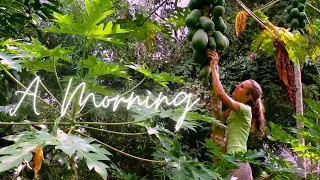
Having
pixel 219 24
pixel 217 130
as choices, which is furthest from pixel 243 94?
pixel 217 130

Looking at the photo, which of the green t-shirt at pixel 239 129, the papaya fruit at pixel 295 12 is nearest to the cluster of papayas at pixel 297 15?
the papaya fruit at pixel 295 12

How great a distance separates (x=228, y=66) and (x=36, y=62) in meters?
2.49

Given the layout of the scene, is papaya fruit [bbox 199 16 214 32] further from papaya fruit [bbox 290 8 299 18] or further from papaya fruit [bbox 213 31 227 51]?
papaya fruit [bbox 290 8 299 18]

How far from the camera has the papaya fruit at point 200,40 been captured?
128cm

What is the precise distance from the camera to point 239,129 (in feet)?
5.13

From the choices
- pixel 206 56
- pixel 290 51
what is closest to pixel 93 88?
pixel 206 56

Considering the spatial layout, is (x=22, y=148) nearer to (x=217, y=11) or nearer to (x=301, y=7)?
(x=217, y=11)

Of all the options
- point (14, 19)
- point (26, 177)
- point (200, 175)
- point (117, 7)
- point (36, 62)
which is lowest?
point (26, 177)

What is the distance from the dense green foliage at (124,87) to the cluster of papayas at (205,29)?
12cm

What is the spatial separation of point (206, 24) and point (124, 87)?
1.70 m

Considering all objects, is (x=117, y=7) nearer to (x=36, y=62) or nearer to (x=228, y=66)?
(x=228, y=66)

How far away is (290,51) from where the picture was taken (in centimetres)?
169

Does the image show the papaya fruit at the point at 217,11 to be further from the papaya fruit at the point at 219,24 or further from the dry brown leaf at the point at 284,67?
the dry brown leaf at the point at 284,67

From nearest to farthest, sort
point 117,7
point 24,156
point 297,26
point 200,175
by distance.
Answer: point 24,156 → point 200,175 → point 297,26 → point 117,7
